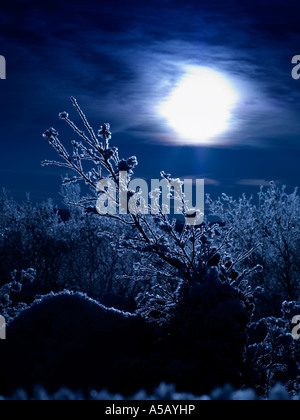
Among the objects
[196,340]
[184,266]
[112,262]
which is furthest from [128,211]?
[112,262]

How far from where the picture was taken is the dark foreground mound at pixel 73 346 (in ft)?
11.3

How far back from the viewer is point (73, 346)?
373 cm

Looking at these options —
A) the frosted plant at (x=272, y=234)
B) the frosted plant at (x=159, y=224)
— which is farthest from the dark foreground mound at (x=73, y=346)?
the frosted plant at (x=272, y=234)

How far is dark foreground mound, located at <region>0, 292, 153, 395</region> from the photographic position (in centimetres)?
344

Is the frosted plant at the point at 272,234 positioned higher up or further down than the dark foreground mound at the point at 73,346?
higher up

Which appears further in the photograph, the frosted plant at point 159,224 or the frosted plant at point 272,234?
the frosted plant at point 272,234

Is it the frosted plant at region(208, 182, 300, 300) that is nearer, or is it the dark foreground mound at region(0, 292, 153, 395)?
the dark foreground mound at region(0, 292, 153, 395)

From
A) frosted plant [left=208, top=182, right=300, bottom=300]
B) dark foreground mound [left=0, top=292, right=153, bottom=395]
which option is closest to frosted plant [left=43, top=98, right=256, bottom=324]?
dark foreground mound [left=0, top=292, right=153, bottom=395]

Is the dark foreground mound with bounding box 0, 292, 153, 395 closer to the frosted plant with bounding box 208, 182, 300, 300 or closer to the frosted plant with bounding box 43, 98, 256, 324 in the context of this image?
the frosted plant with bounding box 43, 98, 256, 324

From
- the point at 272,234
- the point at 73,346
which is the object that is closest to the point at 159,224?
the point at 73,346

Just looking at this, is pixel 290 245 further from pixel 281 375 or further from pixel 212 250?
pixel 212 250

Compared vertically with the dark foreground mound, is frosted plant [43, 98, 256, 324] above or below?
above

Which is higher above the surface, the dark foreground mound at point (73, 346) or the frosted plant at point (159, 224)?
the frosted plant at point (159, 224)

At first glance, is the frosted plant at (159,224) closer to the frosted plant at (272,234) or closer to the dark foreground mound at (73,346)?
the dark foreground mound at (73,346)
